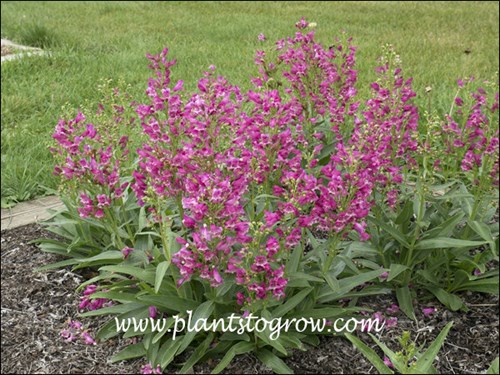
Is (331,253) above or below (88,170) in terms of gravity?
below

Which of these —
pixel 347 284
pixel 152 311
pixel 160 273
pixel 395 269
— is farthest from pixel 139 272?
pixel 395 269

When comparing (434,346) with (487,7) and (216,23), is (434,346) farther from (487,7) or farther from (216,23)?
(487,7)

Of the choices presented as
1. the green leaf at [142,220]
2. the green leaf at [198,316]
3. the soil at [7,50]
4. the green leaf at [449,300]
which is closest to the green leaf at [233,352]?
A: the green leaf at [198,316]

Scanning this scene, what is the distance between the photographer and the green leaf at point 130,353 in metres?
3.07

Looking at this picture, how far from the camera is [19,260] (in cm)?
396

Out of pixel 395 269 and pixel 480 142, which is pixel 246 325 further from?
pixel 480 142

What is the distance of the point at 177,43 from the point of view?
857 cm

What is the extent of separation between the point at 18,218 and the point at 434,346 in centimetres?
298

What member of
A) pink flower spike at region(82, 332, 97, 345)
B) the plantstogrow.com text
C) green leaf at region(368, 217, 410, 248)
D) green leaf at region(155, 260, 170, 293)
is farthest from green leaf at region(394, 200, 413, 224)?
pink flower spike at region(82, 332, 97, 345)

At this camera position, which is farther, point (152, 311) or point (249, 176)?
point (152, 311)

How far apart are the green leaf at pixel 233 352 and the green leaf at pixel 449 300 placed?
1.00 m

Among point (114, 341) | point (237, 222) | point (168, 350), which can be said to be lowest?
point (114, 341)

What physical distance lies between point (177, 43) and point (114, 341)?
593cm

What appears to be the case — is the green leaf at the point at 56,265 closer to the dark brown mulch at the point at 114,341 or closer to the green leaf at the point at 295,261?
the dark brown mulch at the point at 114,341
